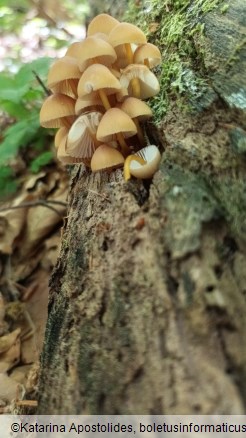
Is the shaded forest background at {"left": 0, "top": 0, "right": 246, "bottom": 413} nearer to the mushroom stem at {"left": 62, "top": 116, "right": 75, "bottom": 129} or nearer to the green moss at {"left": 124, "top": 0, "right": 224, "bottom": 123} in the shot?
the green moss at {"left": 124, "top": 0, "right": 224, "bottom": 123}

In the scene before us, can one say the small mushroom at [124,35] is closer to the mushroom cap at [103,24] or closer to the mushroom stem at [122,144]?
the mushroom cap at [103,24]

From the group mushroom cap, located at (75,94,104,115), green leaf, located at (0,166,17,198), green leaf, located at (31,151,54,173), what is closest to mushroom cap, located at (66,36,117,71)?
mushroom cap, located at (75,94,104,115)

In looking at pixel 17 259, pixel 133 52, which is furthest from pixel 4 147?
pixel 133 52

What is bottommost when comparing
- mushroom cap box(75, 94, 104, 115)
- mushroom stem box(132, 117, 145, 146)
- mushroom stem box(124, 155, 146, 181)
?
mushroom stem box(124, 155, 146, 181)

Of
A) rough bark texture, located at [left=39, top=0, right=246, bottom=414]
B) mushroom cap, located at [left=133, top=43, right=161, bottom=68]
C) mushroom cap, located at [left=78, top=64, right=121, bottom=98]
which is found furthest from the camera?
mushroom cap, located at [left=133, top=43, right=161, bottom=68]

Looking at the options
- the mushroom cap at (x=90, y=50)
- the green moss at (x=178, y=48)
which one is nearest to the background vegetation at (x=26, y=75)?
the green moss at (x=178, y=48)

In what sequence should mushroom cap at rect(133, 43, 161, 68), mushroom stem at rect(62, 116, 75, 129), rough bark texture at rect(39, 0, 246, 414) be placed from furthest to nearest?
mushroom stem at rect(62, 116, 75, 129)
mushroom cap at rect(133, 43, 161, 68)
rough bark texture at rect(39, 0, 246, 414)

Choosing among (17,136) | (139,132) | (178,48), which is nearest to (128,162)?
(139,132)
